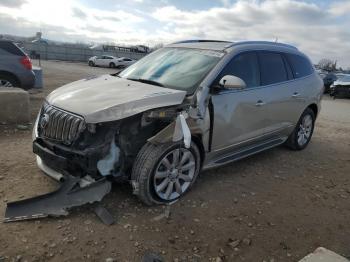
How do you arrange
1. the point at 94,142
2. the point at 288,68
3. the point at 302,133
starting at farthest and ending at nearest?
the point at 302,133, the point at 288,68, the point at 94,142

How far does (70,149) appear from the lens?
3.77 metres

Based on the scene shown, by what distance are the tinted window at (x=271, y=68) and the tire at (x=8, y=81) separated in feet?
22.9

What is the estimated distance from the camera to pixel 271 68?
552cm

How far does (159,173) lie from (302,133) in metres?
3.70

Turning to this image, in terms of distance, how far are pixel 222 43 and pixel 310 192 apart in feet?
7.67

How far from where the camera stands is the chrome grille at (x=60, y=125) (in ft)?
12.2


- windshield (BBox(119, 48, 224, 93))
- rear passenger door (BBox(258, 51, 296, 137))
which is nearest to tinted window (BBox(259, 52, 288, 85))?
rear passenger door (BBox(258, 51, 296, 137))

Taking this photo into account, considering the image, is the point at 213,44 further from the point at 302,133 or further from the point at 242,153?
the point at 302,133

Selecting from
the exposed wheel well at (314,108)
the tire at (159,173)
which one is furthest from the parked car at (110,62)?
the tire at (159,173)

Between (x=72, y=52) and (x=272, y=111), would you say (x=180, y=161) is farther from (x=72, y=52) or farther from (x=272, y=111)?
→ (x=72, y=52)

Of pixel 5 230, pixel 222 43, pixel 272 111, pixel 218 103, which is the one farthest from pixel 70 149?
pixel 272 111

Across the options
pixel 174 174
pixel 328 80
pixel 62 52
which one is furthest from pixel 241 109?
pixel 62 52

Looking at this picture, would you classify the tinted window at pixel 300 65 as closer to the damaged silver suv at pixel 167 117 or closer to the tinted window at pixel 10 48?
the damaged silver suv at pixel 167 117

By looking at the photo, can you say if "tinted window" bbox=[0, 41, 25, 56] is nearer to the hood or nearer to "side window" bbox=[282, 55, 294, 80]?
the hood
